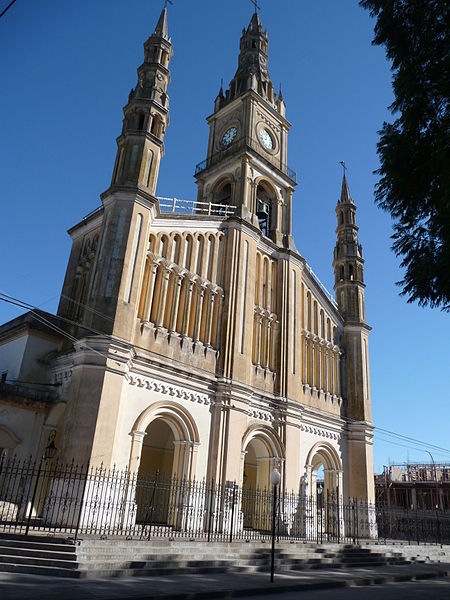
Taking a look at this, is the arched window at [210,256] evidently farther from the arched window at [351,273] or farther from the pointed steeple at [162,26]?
the arched window at [351,273]

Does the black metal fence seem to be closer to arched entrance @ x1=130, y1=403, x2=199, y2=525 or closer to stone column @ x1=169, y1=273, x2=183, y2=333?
arched entrance @ x1=130, y1=403, x2=199, y2=525

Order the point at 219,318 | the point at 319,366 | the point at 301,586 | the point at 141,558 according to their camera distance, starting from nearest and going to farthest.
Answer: the point at 301,586
the point at 141,558
the point at 219,318
the point at 319,366

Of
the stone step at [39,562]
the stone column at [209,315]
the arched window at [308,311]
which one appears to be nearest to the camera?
the stone step at [39,562]

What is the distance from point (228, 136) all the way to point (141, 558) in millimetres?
27052

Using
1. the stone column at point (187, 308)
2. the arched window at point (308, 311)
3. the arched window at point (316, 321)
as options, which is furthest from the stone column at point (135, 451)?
the arched window at point (316, 321)

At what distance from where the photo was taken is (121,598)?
28.7ft

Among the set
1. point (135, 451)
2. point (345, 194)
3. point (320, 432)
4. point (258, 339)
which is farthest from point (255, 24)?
point (135, 451)

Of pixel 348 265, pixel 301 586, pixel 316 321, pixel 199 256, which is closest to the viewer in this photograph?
pixel 301 586

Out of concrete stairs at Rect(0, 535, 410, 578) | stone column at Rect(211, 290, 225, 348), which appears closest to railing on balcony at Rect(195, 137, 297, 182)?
stone column at Rect(211, 290, 225, 348)

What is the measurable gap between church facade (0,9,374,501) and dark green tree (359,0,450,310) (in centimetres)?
1195

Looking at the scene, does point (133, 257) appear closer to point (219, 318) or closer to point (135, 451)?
point (219, 318)

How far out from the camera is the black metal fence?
16.1 metres

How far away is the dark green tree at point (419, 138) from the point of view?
33.2 ft

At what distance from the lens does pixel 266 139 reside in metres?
33.0
